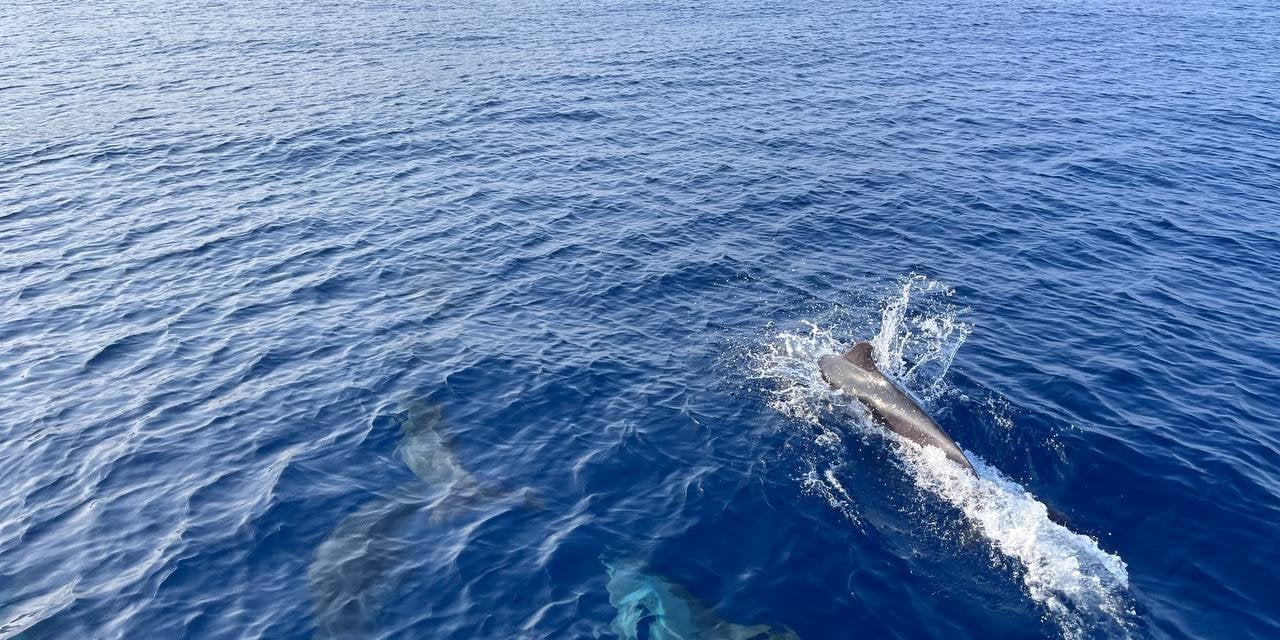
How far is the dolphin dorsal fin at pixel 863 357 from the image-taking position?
25983mm

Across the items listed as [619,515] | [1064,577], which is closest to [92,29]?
[619,515]

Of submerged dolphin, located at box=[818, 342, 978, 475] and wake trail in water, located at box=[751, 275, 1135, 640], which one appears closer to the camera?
wake trail in water, located at box=[751, 275, 1135, 640]

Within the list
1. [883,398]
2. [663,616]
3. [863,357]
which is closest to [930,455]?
[883,398]

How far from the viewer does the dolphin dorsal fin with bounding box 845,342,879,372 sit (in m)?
26.0

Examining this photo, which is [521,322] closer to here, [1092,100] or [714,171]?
[714,171]

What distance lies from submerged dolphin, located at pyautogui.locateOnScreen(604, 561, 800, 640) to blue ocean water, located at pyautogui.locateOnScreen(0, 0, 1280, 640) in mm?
95

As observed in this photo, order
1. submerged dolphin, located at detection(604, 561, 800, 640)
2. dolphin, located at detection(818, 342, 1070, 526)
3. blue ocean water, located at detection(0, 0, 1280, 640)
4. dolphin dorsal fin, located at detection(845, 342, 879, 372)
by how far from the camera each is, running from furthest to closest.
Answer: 1. dolphin dorsal fin, located at detection(845, 342, 879, 372)
2. dolphin, located at detection(818, 342, 1070, 526)
3. blue ocean water, located at detection(0, 0, 1280, 640)
4. submerged dolphin, located at detection(604, 561, 800, 640)

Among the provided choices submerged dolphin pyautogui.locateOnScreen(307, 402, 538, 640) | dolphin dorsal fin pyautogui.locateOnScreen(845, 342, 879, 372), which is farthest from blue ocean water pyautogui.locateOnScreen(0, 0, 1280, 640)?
dolphin dorsal fin pyautogui.locateOnScreen(845, 342, 879, 372)

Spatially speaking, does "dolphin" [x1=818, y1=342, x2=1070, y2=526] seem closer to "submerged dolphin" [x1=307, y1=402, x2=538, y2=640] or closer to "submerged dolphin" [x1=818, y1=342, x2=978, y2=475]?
"submerged dolphin" [x1=818, y1=342, x2=978, y2=475]

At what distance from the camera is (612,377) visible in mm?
27297

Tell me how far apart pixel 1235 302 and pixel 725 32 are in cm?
5131

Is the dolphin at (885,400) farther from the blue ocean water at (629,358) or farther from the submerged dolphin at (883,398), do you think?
the blue ocean water at (629,358)

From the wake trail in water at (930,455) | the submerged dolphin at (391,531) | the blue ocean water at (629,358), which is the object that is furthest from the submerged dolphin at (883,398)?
the submerged dolphin at (391,531)

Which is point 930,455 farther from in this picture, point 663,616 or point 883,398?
point 663,616
